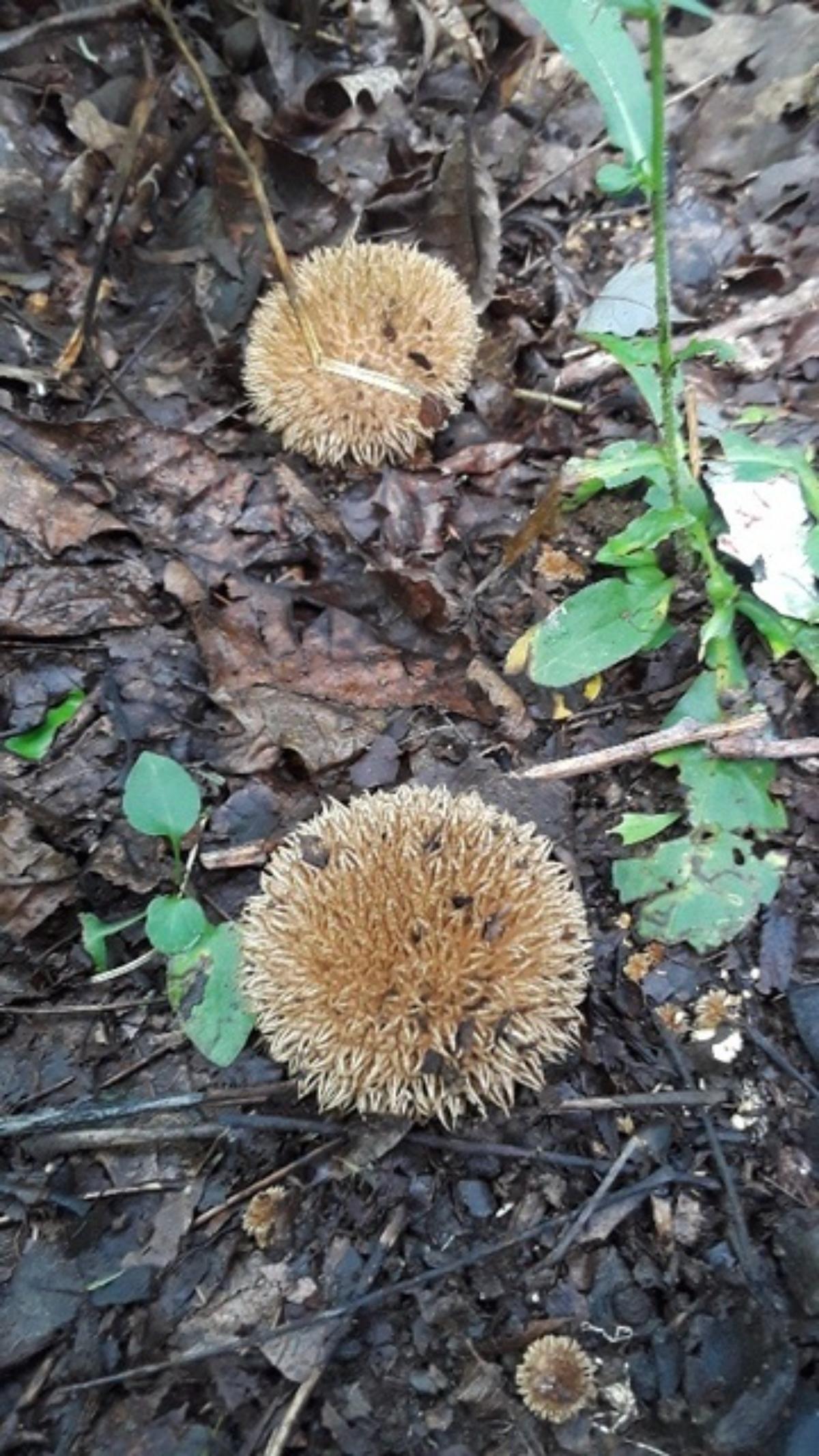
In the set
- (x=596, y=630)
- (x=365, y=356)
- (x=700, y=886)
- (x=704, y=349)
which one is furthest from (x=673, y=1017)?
(x=365, y=356)

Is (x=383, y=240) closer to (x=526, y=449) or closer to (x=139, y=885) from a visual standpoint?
(x=526, y=449)

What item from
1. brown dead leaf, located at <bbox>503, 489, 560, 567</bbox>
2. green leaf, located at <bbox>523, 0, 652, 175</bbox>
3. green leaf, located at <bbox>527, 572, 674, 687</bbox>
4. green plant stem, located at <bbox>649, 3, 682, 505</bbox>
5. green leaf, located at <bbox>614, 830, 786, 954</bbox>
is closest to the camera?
green plant stem, located at <bbox>649, 3, 682, 505</bbox>

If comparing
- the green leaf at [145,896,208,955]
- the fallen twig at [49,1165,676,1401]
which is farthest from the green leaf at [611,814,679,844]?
the green leaf at [145,896,208,955]

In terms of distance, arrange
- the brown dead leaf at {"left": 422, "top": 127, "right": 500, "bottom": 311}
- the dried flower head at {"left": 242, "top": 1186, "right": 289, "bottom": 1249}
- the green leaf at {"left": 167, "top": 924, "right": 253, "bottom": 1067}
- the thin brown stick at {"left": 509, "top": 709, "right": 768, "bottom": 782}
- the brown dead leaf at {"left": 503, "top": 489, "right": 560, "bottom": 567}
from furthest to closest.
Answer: the brown dead leaf at {"left": 422, "top": 127, "right": 500, "bottom": 311} → the brown dead leaf at {"left": 503, "top": 489, "right": 560, "bottom": 567} → the thin brown stick at {"left": 509, "top": 709, "right": 768, "bottom": 782} → the green leaf at {"left": 167, "top": 924, "right": 253, "bottom": 1067} → the dried flower head at {"left": 242, "top": 1186, "right": 289, "bottom": 1249}

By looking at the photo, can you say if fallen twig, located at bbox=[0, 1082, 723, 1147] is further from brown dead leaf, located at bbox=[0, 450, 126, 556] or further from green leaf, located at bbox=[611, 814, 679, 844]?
brown dead leaf, located at bbox=[0, 450, 126, 556]

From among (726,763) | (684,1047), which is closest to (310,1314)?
(684,1047)

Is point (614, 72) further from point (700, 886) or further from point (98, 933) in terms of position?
point (98, 933)
